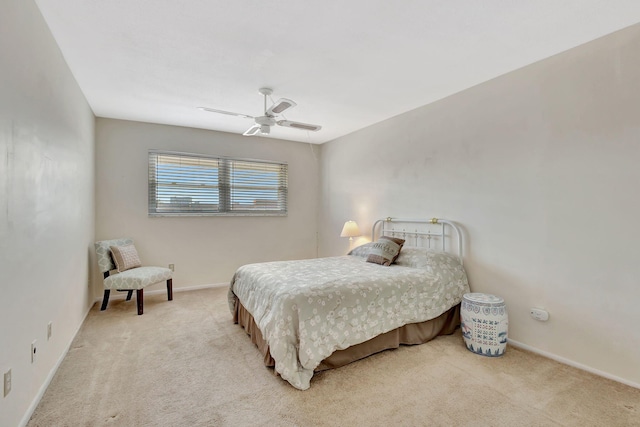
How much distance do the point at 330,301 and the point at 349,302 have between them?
0.18 m

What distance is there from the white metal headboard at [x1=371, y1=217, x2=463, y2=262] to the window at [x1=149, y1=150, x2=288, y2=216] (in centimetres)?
210

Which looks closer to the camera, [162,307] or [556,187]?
[556,187]

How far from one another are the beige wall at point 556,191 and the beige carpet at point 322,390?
1.50ft

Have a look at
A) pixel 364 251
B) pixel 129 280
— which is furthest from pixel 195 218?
pixel 364 251

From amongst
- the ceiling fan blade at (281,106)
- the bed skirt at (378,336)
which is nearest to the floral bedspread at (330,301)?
the bed skirt at (378,336)

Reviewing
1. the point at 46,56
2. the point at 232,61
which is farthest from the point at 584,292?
the point at 46,56

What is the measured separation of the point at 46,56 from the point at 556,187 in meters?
4.13

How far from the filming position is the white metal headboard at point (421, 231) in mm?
3367

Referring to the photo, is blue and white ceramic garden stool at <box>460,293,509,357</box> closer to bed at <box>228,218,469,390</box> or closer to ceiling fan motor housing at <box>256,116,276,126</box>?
bed at <box>228,218,469,390</box>

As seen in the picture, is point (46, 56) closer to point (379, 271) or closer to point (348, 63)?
point (348, 63)

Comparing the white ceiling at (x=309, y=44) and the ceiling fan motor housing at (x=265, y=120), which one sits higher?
the white ceiling at (x=309, y=44)

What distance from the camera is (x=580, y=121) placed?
2.40 meters

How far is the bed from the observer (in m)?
2.17

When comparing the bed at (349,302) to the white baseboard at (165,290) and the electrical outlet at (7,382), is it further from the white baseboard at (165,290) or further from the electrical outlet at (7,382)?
the white baseboard at (165,290)
